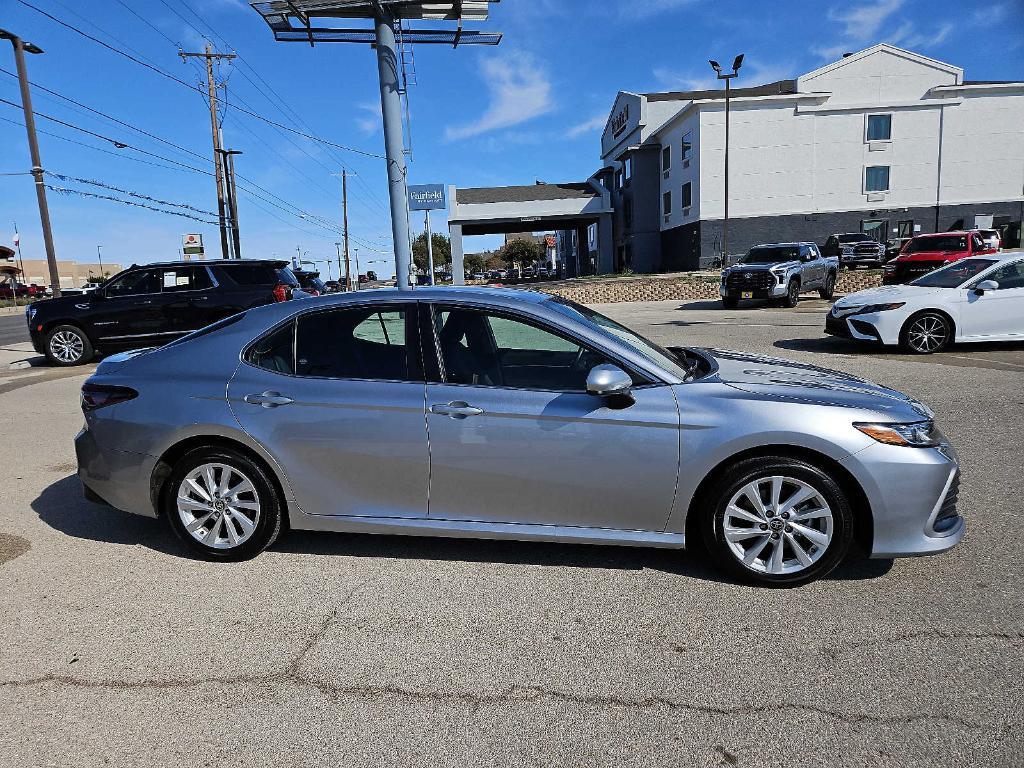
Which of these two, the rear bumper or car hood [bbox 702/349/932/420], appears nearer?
car hood [bbox 702/349/932/420]

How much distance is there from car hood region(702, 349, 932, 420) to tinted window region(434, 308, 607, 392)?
80 cm

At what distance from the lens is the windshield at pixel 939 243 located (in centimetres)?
2141

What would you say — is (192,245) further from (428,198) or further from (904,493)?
(904,493)

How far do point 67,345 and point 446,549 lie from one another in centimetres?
1202

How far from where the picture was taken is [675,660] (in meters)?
2.79

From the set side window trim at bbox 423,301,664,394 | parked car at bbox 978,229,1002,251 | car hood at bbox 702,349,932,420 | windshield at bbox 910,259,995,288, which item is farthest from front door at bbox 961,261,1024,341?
parked car at bbox 978,229,1002,251

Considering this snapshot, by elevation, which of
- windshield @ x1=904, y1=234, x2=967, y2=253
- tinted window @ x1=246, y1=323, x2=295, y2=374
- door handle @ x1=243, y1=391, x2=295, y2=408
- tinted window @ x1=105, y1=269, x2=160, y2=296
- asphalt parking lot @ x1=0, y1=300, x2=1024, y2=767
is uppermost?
windshield @ x1=904, y1=234, x2=967, y2=253

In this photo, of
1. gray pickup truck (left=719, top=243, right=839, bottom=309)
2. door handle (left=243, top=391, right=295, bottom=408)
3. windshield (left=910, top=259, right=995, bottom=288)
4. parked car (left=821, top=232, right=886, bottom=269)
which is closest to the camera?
door handle (left=243, top=391, right=295, bottom=408)

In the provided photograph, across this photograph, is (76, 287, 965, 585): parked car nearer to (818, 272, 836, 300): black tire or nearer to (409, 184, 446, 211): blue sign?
(409, 184, 446, 211): blue sign

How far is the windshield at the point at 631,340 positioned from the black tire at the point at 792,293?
17842 mm

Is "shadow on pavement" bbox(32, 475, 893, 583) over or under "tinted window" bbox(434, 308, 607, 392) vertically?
under

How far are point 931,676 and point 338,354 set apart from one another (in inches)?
124

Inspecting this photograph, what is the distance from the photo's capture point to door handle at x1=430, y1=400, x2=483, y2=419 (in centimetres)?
339

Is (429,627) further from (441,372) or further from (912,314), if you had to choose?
(912,314)
